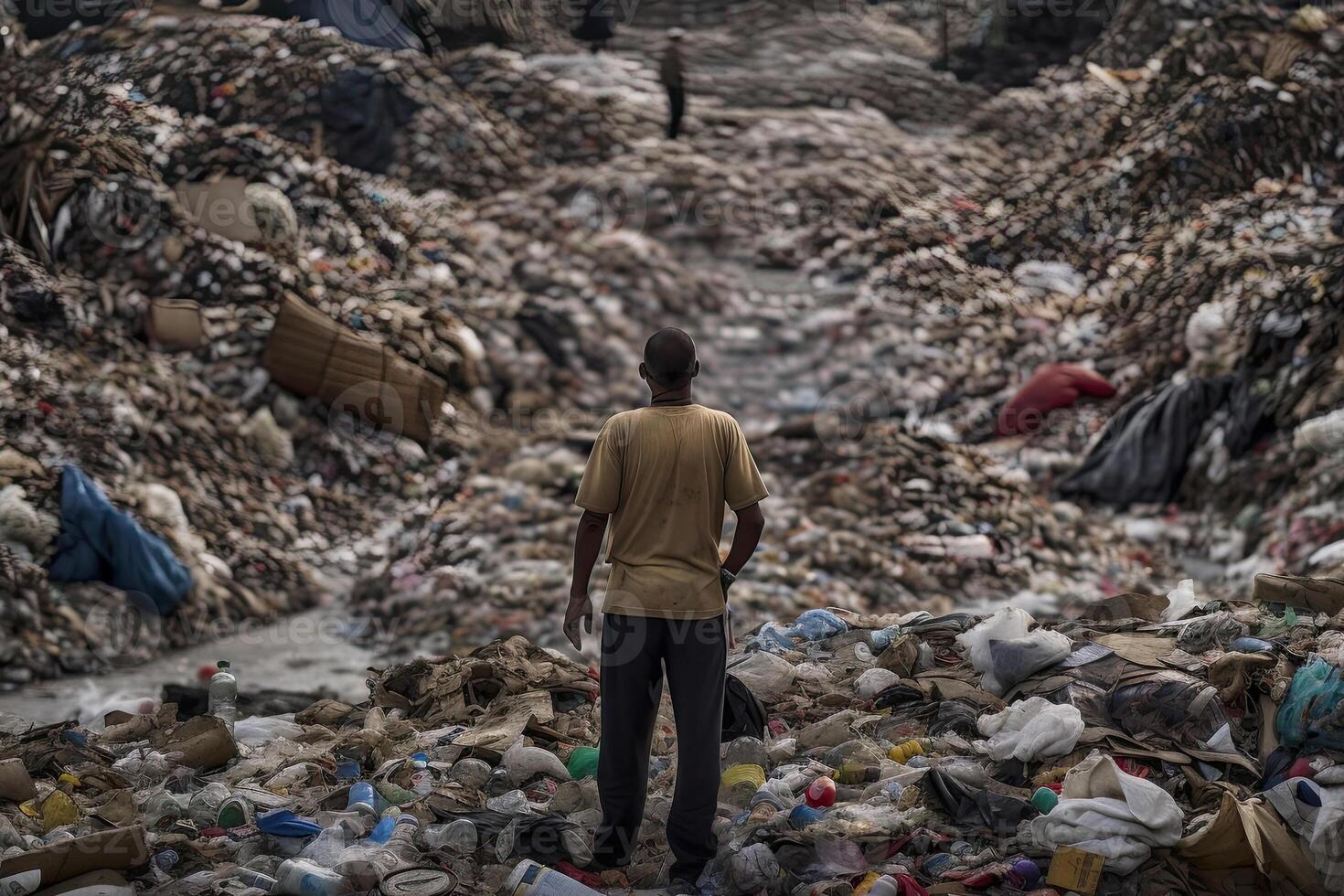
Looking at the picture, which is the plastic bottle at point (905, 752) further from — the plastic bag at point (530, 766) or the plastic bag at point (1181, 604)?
the plastic bag at point (1181, 604)

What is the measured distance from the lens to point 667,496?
2492mm

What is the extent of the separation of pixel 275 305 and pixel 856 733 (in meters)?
5.03

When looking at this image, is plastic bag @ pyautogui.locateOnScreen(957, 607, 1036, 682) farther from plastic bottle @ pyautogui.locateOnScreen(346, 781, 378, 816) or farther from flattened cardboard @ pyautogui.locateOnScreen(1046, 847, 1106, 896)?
plastic bottle @ pyautogui.locateOnScreen(346, 781, 378, 816)

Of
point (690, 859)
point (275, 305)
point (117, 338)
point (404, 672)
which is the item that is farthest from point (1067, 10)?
point (690, 859)

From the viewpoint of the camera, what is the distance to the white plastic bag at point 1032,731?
3021 mm

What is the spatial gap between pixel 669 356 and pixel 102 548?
393 cm

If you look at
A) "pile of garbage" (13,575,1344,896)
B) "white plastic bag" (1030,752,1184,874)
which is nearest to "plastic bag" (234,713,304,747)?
"pile of garbage" (13,575,1344,896)

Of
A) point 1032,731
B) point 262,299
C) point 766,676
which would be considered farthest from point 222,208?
point 1032,731

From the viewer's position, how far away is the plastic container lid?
256cm

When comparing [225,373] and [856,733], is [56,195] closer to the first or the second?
[225,373]

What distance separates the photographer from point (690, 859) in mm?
2602

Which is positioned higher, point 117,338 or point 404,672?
point 117,338

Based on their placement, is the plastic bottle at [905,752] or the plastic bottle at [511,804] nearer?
the plastic bottle at [511,804]

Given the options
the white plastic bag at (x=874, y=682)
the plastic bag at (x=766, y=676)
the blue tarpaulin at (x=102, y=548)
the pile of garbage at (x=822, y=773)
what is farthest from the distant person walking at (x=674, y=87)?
the white plastic bag at (x=874, y=682)
